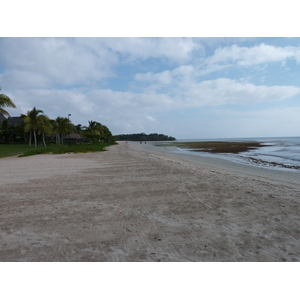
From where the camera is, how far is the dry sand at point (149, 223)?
2502 mm

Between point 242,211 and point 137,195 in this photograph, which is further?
point 137,195

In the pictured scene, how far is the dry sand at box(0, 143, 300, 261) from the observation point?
98.5 inches

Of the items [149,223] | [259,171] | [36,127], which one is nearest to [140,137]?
[36,127]

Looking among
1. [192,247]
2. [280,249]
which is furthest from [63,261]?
[280,249]

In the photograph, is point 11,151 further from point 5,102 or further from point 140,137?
point 140,137

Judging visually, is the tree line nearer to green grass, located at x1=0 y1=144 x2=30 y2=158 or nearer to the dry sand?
green grass, located at x1=0 y1=144 x2=30 y2=158

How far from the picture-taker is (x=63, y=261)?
2.37 meters

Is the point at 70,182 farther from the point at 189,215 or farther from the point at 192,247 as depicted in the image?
the point at 192,247

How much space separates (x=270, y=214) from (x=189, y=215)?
5.07ft

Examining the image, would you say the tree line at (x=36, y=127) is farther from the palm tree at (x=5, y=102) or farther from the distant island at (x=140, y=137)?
the distant island at (x=140, y=137)

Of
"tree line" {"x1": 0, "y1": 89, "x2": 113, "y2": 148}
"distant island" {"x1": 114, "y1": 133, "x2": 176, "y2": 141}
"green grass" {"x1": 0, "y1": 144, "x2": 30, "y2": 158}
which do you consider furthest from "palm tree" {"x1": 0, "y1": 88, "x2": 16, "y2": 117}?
"distant island" {"x1": 114, "y1": 133, "x2": 176, "y2": 141}

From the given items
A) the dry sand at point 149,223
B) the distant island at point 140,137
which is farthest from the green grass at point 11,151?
the distant island at point 140,137

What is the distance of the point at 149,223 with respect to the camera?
3393 mm

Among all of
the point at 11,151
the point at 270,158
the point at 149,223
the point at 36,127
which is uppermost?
the point at 36,127
